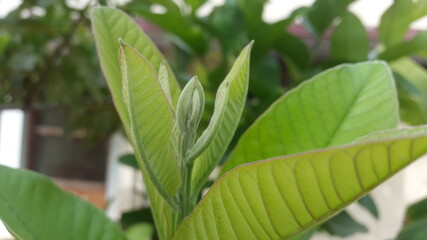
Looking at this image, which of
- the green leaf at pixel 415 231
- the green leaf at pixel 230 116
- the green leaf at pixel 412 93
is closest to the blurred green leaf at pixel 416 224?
the green leaf at pixel 415 231

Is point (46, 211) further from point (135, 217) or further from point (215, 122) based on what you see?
point (135, 217)

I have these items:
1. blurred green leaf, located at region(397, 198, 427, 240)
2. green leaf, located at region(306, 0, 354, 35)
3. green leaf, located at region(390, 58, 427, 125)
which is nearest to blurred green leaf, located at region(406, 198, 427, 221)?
blurred green leaf, located at region(397, 198, 427, 240)

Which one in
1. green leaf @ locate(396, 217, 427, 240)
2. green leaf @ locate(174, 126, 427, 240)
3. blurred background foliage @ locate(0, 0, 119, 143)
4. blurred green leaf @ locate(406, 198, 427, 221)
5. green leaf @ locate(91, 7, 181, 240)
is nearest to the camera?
green leaf @ locate(174, 126, 427, 240)

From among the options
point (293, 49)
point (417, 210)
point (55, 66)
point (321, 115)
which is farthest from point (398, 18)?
point (55, 66)

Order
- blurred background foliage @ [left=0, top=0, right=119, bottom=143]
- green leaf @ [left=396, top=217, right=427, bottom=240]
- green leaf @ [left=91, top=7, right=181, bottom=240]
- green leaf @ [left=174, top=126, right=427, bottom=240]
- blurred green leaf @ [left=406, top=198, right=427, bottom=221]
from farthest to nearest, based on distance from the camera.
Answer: blurred background foliage @ [left=0, top=0, right=119, bottom=143] < blurred green leaf @ [left=406, top=198, right=427, bottom=221] < green leaf @ [left=396, top=217, right=427, bottom=240] < green leaf @ [left=91, top=7, right=181, bottom=240] < green leaf @ [left=174, top=126, right=427, bottom=240]

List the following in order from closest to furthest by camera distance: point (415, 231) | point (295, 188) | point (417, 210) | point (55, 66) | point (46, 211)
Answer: point (295, 188) → point (46, 211) → point (415, 231) → point (417, 210) → point (55, 66)

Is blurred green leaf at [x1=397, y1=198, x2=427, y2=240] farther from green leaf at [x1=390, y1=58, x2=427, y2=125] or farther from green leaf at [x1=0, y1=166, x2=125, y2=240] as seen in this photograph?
green leaf at [x1=0, y1=166, x2=125, y2=240]

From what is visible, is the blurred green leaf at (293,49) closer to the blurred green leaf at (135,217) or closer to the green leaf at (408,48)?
the green leaf at (408,48)
